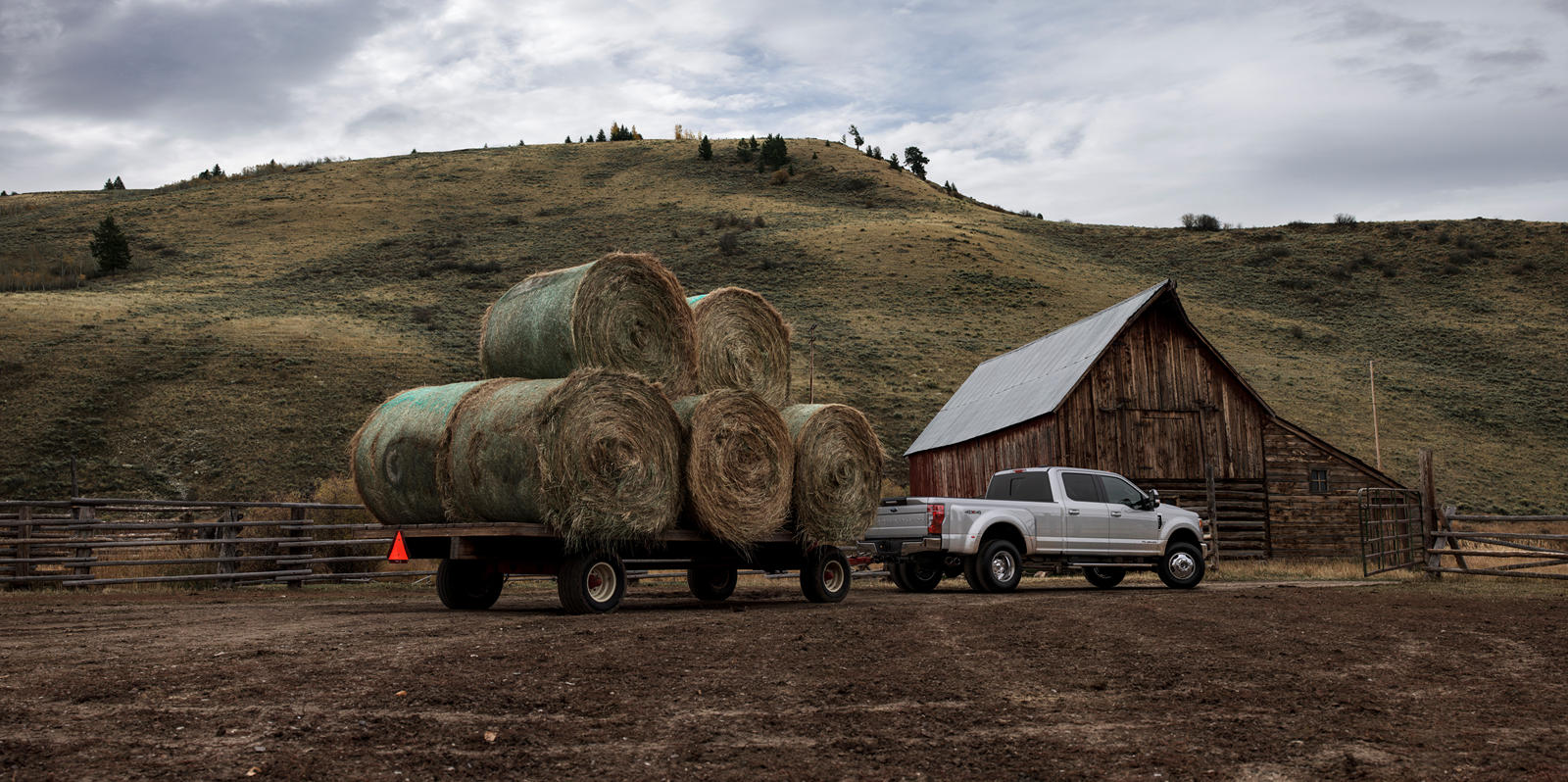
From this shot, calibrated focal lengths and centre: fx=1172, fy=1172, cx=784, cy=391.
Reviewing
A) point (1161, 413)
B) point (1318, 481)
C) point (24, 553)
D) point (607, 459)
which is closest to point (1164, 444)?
point (1161, 413)

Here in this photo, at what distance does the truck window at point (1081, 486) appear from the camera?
684 inches

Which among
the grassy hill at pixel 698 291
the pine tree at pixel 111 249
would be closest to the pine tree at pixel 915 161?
the grassy hill at pixel 698 291

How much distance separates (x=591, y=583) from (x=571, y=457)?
1851 millimetres

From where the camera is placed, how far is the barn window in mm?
29094

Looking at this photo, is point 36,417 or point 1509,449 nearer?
point 36,417

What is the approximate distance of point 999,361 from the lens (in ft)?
117

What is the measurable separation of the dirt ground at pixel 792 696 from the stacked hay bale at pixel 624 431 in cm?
→ 119

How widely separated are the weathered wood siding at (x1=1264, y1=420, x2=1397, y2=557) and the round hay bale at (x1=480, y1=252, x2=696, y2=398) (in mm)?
20690

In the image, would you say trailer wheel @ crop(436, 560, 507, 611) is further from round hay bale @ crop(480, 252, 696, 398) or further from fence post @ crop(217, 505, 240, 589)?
fence post @ crop(217, 505, 240, 589)

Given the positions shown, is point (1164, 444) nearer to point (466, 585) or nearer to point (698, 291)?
point (466, 585)

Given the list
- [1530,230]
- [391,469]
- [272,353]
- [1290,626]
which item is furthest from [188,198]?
[1530,230]

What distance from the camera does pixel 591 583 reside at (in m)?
12.2

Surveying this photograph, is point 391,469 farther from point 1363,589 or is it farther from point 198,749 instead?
point 1363,589

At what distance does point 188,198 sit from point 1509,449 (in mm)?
74213
